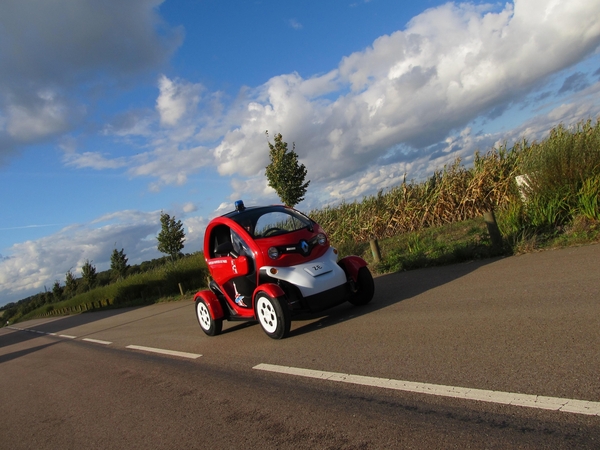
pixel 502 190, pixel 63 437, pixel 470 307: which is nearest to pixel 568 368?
pixel 470 307

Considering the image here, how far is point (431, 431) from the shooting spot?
3.12 m

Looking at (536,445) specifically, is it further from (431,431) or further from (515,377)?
(515,377)

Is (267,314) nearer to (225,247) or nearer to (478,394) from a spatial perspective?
(225,247)

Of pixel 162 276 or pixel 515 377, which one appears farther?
pixel 162 276

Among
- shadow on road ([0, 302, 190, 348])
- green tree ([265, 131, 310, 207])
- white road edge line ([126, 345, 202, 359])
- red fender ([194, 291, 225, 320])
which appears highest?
green tree ([265, 131, 310, 207])

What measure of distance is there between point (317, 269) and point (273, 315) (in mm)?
899

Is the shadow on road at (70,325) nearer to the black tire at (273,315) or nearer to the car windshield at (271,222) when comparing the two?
the car windshield at (271,222)

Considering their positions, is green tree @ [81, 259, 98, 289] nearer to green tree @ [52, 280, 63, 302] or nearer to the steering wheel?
green tree @ [52, 280, 63, 302]

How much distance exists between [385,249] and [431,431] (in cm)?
1022

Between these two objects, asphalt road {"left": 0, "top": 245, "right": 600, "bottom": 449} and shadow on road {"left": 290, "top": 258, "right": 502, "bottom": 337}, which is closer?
asphalt road {"left": 0, "top": 245, "right": 600, "bottom": 449}

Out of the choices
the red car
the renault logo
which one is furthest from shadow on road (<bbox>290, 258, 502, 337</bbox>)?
the renault logo

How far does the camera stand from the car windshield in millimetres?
7211

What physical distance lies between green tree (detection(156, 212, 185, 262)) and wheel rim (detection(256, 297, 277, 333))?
3523cm

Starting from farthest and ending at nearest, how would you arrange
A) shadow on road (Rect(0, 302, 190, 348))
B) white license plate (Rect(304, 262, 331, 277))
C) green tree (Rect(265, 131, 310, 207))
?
green tree (Rect(265, 131, 310, 207))
shadow on road (Rect(0, 302, 190, 348))
white license plate (Rect(304, 262, 331, 277))
